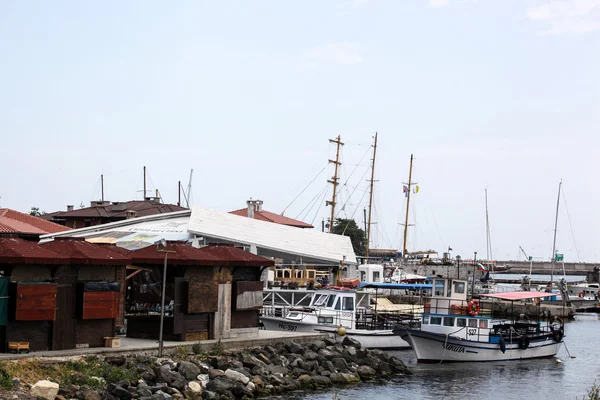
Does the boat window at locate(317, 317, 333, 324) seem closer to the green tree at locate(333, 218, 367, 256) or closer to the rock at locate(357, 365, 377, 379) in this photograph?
the rock at locate(357, 365, 377, 379)

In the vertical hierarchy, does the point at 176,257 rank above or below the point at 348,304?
above

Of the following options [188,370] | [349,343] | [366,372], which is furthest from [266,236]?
[188,370]

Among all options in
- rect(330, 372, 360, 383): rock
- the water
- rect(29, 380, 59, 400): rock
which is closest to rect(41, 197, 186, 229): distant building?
the water

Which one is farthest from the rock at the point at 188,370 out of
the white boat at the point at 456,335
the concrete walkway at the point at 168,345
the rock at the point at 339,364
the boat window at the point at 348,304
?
the boat window at the point at 348,304

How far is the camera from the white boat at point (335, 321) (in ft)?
151

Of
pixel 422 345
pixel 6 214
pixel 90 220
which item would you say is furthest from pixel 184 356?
pixel 90 220

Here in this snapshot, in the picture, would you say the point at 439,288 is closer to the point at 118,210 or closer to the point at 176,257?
the point at 176,257

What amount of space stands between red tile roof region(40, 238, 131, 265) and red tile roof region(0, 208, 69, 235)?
28475mm

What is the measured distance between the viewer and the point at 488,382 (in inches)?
1542

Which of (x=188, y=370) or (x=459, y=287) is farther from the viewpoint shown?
(x=459, y=287)

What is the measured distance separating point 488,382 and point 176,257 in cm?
1548

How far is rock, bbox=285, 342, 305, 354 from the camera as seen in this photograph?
36094 millimetres

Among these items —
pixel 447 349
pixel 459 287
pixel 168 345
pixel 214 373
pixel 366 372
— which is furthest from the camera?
pixel 459 287

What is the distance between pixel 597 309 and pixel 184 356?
77.9 metres
